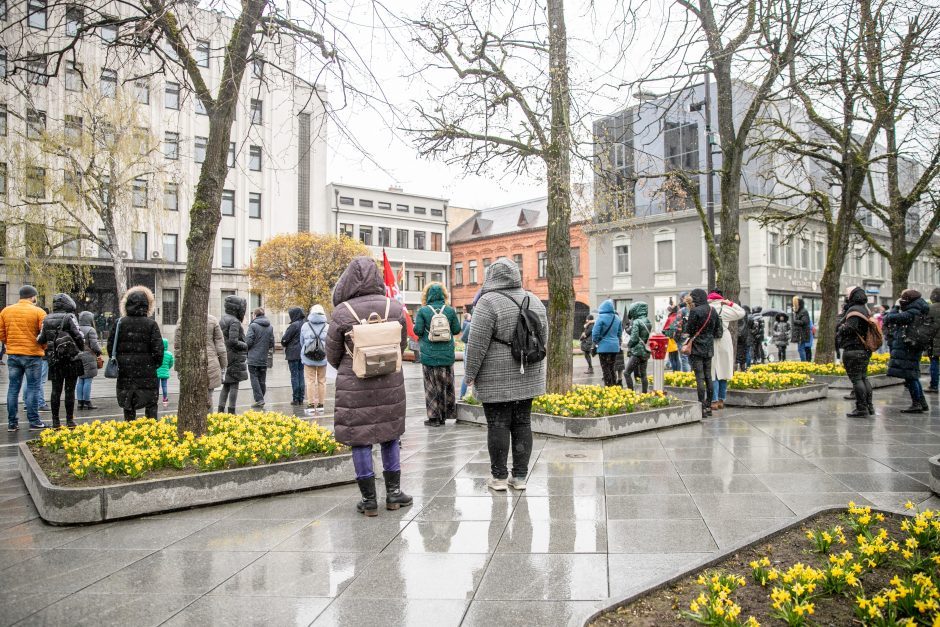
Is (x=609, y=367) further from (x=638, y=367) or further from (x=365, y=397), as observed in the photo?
(x=365, y=397)

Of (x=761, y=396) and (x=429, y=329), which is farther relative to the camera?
(x=761, y=396)

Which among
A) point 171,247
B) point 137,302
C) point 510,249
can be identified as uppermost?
point 510,249

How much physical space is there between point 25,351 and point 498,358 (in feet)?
25.9

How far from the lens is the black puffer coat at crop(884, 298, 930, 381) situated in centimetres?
1014

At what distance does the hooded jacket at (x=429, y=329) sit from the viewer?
9617 mm

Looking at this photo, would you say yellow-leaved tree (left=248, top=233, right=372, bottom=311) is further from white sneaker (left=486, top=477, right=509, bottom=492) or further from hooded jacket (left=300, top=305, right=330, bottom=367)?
white sneaker (left=486, top=477, right=509, bottom=492)

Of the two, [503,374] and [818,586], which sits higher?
[503,374]

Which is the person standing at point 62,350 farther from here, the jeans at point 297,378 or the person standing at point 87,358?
the jeans at point 297,378

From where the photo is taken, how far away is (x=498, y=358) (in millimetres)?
5754

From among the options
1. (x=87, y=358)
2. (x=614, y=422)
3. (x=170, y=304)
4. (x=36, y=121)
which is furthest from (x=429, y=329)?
(x=170, y=304)

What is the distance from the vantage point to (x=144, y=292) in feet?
26.7

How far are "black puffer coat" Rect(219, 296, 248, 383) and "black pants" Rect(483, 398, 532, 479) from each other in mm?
5848

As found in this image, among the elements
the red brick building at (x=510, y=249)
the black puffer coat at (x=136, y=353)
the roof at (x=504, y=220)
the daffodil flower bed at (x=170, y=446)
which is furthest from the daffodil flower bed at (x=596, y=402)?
the roof at (x=504, y=220)

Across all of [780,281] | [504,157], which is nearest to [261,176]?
[780,281]
